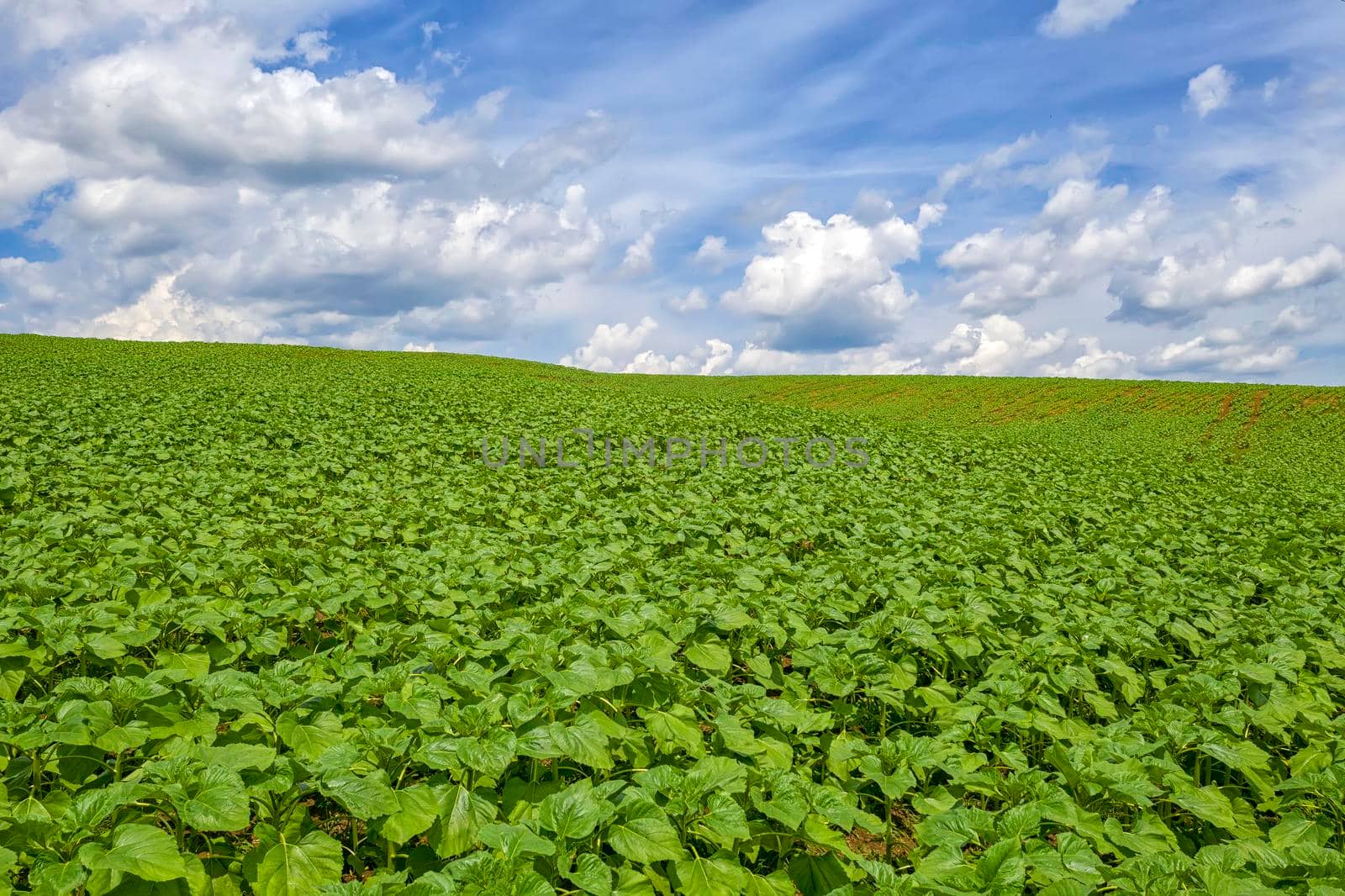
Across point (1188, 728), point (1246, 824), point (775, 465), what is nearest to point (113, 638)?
point (1188, 728)

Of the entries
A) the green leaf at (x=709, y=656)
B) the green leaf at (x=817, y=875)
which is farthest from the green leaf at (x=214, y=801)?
the green leaf at (x=709, y=656)

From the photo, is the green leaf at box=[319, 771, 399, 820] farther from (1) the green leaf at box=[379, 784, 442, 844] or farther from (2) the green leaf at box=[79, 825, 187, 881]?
(2) the green leaf at box=[79, 825, 187, 881]

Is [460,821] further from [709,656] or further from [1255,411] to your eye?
[1255,411]

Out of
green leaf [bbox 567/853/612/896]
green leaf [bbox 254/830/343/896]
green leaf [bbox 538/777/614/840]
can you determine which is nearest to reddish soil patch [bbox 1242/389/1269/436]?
green leaf [bbox 538/777/614/840]

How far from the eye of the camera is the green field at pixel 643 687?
9.20ft

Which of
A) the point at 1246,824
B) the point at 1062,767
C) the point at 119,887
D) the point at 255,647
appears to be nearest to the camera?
the point at 119,887

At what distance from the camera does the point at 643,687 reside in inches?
164

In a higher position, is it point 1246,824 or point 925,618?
point 925,618

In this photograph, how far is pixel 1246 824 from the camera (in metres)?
3.82

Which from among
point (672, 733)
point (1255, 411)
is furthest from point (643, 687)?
point (1255, 411)

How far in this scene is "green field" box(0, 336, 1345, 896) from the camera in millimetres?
2803

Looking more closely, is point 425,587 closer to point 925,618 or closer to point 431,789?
point 431,789

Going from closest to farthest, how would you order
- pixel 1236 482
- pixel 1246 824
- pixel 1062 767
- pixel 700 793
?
pixel 700 793 < pixel 1062 767 < pixel 1246 824 < pixel 1236 482

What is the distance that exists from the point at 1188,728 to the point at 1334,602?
18.4 feet
